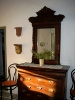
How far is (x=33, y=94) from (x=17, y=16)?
214 centimetres

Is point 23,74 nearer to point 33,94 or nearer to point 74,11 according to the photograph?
point 33,94

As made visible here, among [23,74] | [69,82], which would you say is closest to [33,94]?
[23,74]

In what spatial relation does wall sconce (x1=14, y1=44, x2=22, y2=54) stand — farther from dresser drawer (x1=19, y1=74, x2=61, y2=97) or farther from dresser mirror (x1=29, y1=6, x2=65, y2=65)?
dresser drawer (x1=19, y1=74, x2=61, y2=97)

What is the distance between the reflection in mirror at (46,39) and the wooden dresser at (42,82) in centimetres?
60

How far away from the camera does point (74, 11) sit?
9.37 feet

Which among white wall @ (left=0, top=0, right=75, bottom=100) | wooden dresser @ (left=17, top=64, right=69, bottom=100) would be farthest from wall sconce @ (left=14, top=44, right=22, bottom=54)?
wooden dresser @ (left=17, top=64, right=69, bottom=100)

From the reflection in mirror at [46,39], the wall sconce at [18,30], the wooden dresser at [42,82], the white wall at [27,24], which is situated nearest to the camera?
the wooden dresser at [42,82]

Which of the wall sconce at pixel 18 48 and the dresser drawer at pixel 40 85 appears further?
the wall sconce at pixel 18 48

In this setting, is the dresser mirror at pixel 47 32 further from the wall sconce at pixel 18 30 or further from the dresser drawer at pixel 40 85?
the dresser drawer at pixel 40 85

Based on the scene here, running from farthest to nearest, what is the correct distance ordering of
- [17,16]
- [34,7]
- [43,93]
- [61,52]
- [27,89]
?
[17,16], [34,7], [61,52], [27,89], [43,93]

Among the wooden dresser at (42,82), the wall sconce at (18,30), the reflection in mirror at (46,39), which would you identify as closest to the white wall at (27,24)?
the wall sconce at (18,30)

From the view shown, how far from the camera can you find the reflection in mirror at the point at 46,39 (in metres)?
3.04

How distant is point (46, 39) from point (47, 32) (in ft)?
0.58

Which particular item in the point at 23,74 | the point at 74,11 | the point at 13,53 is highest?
the point at 74,11
